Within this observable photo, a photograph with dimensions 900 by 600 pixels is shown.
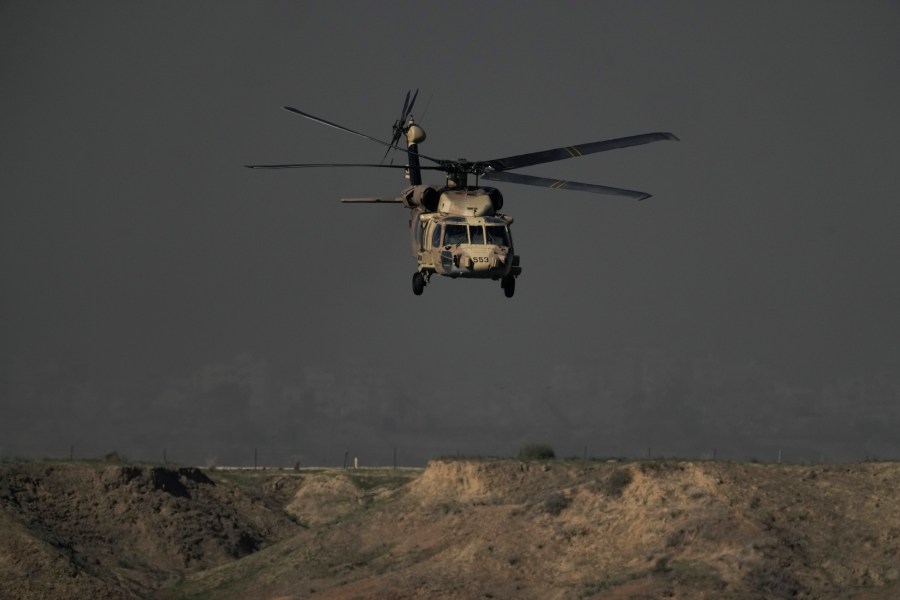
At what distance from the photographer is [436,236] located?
55.0m

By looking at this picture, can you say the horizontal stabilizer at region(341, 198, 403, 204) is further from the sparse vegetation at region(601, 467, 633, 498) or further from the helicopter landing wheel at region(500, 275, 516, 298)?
the sparse vegetation at region(601, 467, 633, 498)

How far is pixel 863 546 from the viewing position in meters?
65.0

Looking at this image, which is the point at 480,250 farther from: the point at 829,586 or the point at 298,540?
the point at 298,540

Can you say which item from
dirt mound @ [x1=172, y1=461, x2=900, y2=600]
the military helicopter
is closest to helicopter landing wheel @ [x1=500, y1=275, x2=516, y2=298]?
the military helicopter

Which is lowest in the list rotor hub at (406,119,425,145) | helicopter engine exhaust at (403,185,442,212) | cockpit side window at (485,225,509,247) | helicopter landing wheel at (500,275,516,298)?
helicopter landing wheel at (500,275,516,298)

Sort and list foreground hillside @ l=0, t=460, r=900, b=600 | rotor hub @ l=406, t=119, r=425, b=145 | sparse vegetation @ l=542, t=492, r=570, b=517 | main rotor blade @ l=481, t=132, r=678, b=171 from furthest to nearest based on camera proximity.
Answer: sparse vegetation @ l=542, t=492, r=570, b=517, foreground hillside @ l=0, t=460, r=900, b=600, rotor hub @ l=406, t=119, r=425, b=145, main rotor blade @ l=481, t=132, r=678, b=171

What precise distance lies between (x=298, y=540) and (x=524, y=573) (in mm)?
17911

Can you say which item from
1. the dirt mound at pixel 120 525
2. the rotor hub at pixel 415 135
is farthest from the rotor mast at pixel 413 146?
the dirt mound at pixel 120 525

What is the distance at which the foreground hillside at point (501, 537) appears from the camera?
64625 mm

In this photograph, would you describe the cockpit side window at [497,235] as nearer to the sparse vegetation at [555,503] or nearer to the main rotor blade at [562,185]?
the main rotor blade at [562,185]

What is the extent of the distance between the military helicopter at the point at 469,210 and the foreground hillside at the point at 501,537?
16.2 meters

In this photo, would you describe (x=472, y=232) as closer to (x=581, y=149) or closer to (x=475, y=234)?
(x=475, y=234)

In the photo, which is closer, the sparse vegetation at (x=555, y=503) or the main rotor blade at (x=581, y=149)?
the main rotor blade at (x=581, y=149)

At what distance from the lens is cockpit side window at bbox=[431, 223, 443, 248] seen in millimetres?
54844
